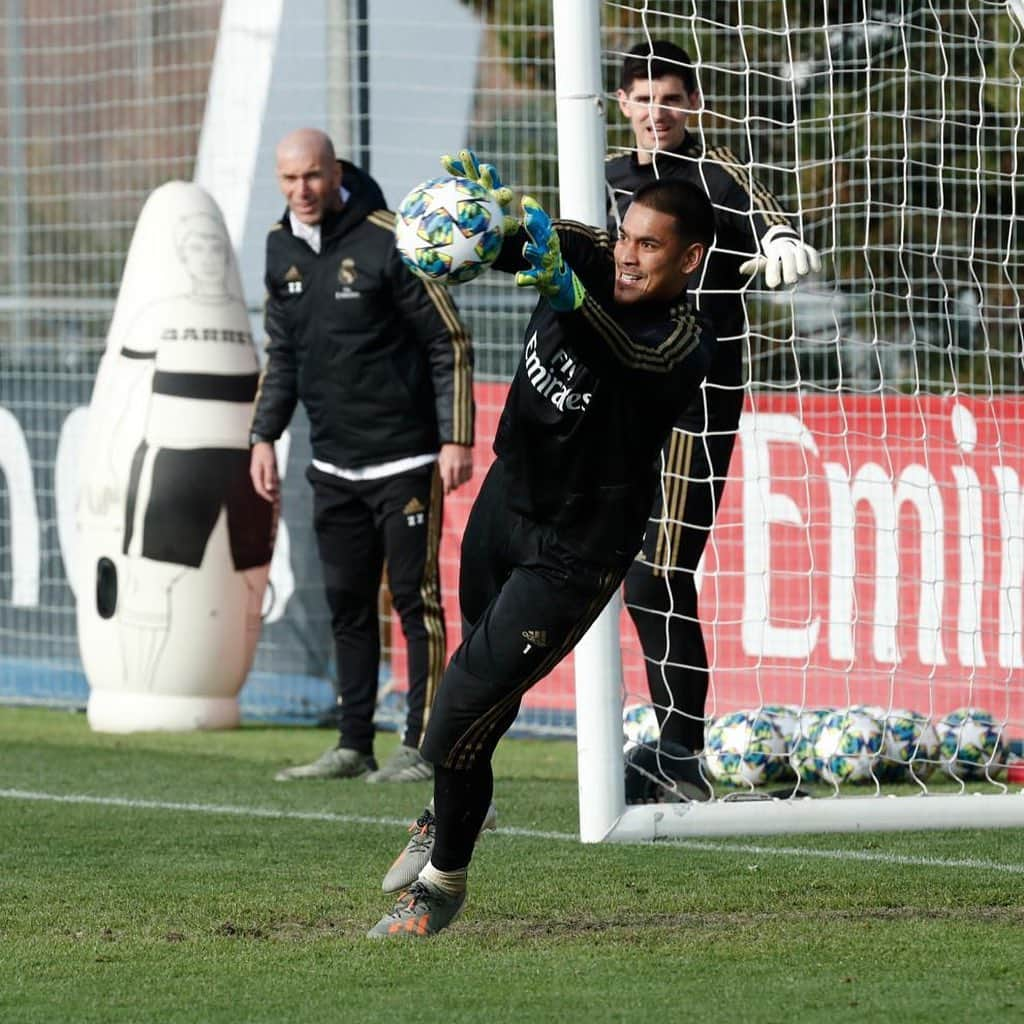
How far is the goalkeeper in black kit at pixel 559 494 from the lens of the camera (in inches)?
187

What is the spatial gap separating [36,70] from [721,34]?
16.6 ft

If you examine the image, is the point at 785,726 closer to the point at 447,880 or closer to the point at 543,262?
the point at 447,880

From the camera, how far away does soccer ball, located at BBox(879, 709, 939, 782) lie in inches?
322

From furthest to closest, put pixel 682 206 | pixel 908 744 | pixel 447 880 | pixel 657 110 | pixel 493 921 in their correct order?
pixel 908 744 → pixel 657 110 → pixel 493 921 → pixel 447 880 → pixel 682 206

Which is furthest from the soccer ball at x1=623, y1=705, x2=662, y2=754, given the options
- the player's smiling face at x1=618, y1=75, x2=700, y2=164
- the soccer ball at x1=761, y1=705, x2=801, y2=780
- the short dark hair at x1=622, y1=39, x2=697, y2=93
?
the short dark hair at x1=622, y1=39, x2=697, y2=93

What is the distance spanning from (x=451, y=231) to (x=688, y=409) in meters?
Answer: 2.82

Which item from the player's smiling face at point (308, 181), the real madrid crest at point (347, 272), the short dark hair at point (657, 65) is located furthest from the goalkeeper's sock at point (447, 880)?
the player's smiling face at point (308, 181)

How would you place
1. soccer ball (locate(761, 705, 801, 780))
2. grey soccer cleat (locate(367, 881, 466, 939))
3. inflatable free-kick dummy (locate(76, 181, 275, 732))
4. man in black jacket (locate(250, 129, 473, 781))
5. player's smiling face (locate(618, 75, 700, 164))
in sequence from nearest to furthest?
grey soccer cleat (locate(367, 881, 466, 939))
player's smiling face (locate(618, 75, 700, 164))
man in black jacket (locate(250, 129, 473, 781))
soccer ball (locate(761, 705, 801, 780))
inflatable free-kick dummy (locate(76, 181, 275, 732))

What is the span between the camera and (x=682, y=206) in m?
4.81

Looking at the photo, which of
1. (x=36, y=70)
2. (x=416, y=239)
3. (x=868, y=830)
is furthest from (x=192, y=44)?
(x=416, y=239)

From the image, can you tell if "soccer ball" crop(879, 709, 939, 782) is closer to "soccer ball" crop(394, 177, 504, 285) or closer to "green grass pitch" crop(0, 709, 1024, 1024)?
"green grass pitch" crop(0, 709, 1024, 1024)

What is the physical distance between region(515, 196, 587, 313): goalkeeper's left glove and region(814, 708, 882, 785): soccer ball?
400cm

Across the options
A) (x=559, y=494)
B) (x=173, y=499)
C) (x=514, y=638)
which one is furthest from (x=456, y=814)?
(x=173, y=499)

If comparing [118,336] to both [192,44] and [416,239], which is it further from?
[416,239]
